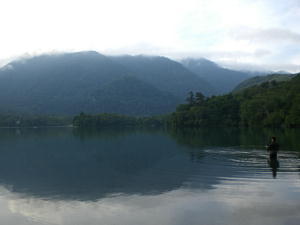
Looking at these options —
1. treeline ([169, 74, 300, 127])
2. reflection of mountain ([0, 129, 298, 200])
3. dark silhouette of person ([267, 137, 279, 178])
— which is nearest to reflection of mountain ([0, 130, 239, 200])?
reflection of mountain ([0, 129, 298, 200])

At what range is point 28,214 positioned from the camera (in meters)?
21.3

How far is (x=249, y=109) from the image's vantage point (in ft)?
500

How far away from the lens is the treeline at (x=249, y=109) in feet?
445

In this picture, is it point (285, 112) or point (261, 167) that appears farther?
point (285, 112)

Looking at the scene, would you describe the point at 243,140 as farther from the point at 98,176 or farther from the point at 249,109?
the point at 249,109

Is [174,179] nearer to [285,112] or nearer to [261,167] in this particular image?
[261,167]

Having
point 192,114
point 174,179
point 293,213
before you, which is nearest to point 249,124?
point 192,114

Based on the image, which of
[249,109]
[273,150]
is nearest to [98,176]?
[273,150]

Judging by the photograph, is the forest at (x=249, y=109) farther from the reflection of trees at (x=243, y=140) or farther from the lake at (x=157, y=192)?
the lake at (x=157, y=192)

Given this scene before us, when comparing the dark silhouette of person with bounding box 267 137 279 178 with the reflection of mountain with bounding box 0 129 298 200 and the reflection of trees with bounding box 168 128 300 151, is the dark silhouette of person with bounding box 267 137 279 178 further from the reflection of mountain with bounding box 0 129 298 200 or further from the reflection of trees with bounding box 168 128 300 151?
the reflection of trees with bounding box 168 128 300 151

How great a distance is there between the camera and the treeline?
135500mm

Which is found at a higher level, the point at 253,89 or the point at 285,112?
the point at 253,89

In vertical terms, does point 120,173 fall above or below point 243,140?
below

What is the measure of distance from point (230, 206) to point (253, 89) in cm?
16842
